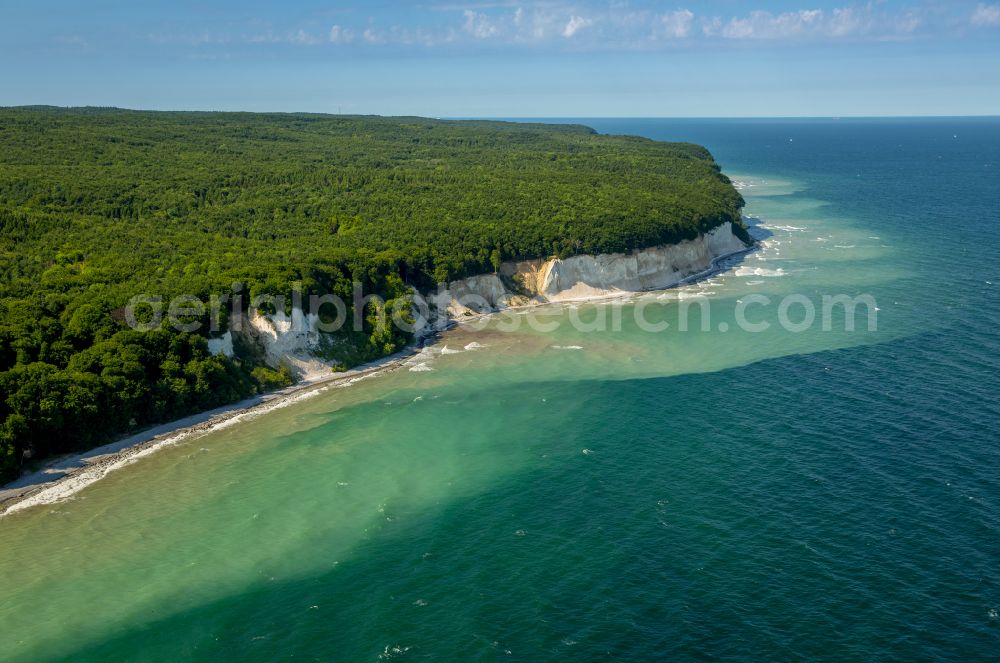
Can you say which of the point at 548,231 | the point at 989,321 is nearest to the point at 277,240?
the point at 548,231

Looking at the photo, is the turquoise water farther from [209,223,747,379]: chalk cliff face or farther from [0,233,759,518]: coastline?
[209,223,747,379]: chalk cliff face

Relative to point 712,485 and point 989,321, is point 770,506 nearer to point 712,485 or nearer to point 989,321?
point 712,485

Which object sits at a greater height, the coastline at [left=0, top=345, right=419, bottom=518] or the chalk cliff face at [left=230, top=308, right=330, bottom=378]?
the chalk cliff face at [left=230, top=308, right=330, bottom=378]

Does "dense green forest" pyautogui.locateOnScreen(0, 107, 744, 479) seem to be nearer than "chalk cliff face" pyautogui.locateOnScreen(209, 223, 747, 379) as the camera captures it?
Yes

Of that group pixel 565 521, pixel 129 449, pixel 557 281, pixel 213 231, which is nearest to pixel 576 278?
pixel 557 281

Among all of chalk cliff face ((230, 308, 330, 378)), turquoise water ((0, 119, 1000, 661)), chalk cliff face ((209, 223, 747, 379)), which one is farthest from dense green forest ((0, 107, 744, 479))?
turquoise water ((0, 119, 1000, 661))

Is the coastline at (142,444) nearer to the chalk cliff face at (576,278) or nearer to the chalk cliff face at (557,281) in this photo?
the chalk cliff face at (557,281)
